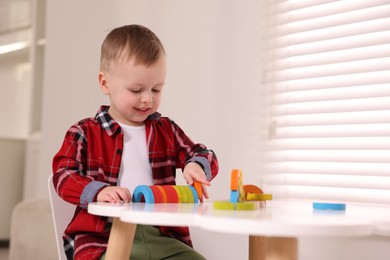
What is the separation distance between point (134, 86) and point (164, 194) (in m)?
0.26

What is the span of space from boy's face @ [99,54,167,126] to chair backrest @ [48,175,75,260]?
230mm

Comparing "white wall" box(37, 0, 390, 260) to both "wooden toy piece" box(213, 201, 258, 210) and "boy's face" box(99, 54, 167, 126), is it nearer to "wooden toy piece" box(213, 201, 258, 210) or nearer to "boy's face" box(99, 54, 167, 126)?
"boy's face" box(99, 54, 167, 126)

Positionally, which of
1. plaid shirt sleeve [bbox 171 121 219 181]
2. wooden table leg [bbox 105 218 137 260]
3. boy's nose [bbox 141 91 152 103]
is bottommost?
wooden table leg [bbox 105 218 137 260]

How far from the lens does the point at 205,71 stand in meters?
2.27

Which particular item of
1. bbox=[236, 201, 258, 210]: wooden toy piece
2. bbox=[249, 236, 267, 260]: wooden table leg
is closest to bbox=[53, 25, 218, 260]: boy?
A: bbox=[249, 236, 267, 260]: wooden table leg

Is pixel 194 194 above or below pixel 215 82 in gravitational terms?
below

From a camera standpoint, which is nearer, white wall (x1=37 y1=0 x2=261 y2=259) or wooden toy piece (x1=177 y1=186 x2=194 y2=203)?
wooden toy piece (x1=177 y1=186 x2=194 y2=203)

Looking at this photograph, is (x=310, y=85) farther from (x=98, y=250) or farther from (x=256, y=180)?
(x=98, y=250)

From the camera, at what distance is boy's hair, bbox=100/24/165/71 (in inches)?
49.5

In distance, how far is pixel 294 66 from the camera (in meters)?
1.99

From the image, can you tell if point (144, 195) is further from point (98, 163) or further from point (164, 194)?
point (98, 163)

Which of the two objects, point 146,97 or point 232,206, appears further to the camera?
point 146,97

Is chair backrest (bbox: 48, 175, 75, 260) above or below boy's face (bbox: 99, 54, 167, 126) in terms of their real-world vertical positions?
below

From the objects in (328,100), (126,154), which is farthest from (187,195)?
(328,100)
